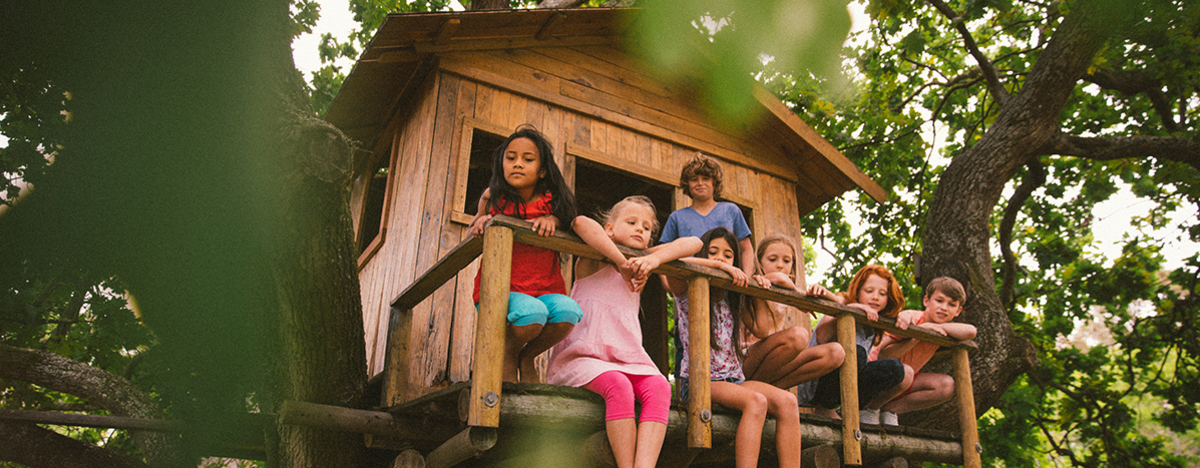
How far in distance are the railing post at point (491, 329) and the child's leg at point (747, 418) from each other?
1363 millimetres

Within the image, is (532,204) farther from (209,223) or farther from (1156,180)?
(1156,180)

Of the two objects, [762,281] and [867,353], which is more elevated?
[762,281]

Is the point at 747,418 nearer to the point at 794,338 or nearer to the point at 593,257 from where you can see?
the point at 794,338

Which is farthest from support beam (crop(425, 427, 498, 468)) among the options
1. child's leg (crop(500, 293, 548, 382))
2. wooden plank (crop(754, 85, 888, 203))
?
wooden plank (crop(754, 85, 888, 203))

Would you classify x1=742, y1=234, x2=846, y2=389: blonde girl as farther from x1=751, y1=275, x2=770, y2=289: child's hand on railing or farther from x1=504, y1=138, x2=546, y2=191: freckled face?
x1=504, y1=138, x2=546, y2=191: freckled face

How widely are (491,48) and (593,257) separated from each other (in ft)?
9.51

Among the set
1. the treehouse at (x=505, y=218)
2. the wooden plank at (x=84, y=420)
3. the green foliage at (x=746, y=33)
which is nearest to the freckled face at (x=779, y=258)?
the treehouse at (x=505, y=218)

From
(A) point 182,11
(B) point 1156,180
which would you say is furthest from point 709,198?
(B) point 1156,180

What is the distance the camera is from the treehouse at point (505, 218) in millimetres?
3713

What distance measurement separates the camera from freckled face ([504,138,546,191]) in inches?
167

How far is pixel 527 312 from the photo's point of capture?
3.62 metres

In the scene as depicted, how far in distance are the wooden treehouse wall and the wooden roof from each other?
4.1 inches

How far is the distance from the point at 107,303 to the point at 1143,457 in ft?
37.4

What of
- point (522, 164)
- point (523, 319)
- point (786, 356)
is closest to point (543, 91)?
point (522, 164)
